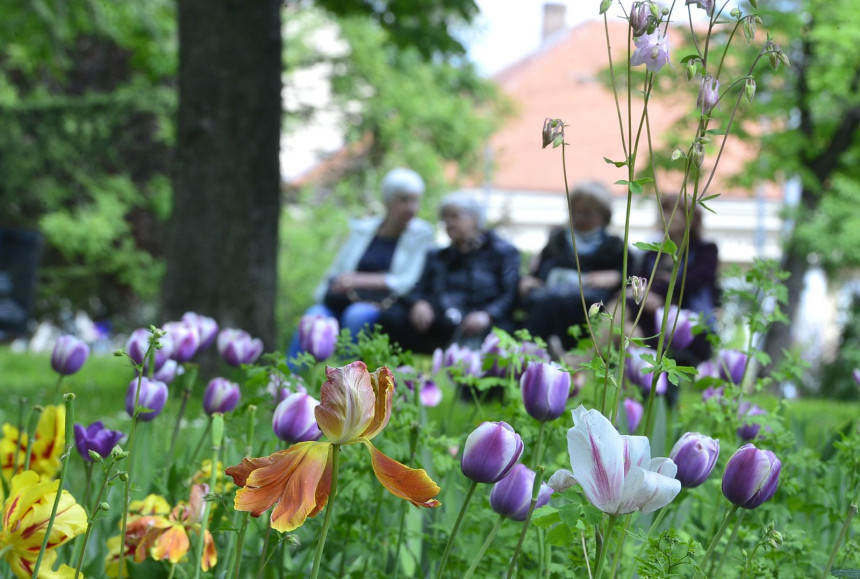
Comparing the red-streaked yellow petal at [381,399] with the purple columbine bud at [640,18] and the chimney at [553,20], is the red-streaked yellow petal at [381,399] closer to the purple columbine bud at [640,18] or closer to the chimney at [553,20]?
the purple columbine bud at [640,18]

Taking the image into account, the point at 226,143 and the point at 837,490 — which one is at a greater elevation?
the point at 226,143

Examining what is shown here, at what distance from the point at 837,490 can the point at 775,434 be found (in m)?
0.41

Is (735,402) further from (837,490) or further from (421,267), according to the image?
(421,267)

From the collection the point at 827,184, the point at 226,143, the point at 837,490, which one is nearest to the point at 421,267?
the point at 226,143

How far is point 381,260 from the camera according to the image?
232 inches

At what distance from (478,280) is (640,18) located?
4400 millimetres

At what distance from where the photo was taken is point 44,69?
17203 millimetres

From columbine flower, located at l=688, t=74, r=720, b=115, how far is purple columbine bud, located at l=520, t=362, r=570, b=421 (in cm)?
39

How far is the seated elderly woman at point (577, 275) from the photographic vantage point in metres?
5.05

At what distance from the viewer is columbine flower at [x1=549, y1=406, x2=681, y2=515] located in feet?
3.18

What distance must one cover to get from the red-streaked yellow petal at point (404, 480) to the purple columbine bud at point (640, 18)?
525 millimetres

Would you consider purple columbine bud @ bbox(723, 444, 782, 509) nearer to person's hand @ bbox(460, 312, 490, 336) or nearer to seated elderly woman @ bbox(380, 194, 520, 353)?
person's hand @ bbox(460, 312, 490, 336)

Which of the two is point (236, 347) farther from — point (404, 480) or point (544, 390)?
point (404, 480)

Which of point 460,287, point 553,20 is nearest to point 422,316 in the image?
point 460,287
